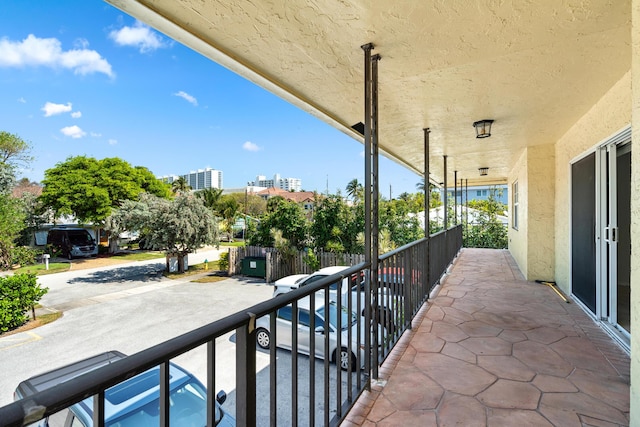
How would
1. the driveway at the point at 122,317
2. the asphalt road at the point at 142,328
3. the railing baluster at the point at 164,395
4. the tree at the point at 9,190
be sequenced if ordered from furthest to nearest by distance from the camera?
1. the tree at the point at 9,190
2. the driveway at the point at 122,317
3. the asphalt road at the point at 142,328
4. the railing baluster at the point at 164,395

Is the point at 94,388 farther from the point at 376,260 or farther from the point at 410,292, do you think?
the point at 410,292

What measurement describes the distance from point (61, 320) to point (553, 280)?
10.1 m

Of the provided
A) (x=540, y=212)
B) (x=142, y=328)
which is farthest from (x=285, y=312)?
(x=142, y=328)

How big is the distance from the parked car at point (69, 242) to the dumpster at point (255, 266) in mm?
10790

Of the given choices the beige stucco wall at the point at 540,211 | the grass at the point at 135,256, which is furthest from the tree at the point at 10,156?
the beige stucco wall at the point at 540,211

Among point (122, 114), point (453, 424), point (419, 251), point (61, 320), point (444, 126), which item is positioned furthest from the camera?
point (122, 114)

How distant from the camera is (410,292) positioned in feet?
9.74

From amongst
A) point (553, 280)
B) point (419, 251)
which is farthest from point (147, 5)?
point (553, 280)

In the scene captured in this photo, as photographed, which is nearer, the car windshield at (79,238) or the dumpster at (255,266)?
the dumpster at (255,266)

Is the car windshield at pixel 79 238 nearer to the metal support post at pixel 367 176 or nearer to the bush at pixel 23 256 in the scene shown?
the bush at pixel 23 256

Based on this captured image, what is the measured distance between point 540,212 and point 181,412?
539 centimetres

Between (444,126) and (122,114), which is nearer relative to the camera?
(444,126)

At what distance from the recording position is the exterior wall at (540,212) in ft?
15.9

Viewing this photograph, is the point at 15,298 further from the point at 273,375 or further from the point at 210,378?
the point at 210,378
